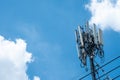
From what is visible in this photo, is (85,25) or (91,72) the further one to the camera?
(85,25)

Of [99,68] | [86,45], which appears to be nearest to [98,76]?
[99,68]

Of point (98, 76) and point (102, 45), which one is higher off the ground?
point (102, 45)

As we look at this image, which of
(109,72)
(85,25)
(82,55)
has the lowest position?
(109,72)

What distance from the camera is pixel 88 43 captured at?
22922 mm

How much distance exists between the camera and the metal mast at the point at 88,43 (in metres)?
22.8

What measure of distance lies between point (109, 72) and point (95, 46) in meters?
1.87

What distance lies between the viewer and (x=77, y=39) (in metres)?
23.6

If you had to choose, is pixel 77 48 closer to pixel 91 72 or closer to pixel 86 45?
pixel 86 45

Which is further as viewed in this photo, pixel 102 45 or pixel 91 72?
pixel 102 45

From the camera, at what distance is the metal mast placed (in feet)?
74.9

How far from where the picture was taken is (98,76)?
72.8 ft

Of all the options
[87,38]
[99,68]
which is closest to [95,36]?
[87,38]

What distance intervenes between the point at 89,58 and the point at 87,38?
128 centimetres

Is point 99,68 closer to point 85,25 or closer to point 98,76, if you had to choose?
point 98,76
